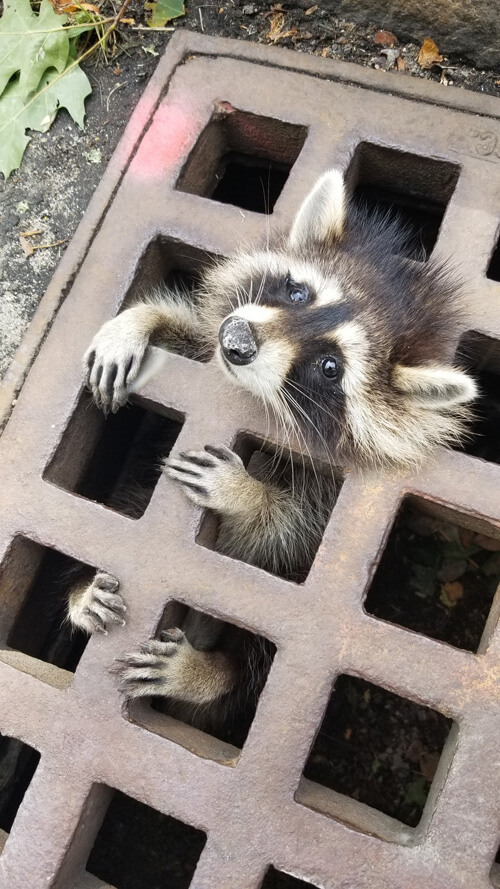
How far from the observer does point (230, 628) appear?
1789 mm

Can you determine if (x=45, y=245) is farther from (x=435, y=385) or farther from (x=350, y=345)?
(x=435, y=385)

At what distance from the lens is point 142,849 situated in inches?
69.6

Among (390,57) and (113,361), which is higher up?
(390,57)

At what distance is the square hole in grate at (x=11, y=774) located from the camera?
1657 millimetres

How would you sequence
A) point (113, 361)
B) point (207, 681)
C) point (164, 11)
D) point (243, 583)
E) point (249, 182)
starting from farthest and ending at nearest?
point (249, 182) → point (164, 11) → point (207, 681) → point (113, 361) → point (243, 583)

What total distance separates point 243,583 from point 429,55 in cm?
128

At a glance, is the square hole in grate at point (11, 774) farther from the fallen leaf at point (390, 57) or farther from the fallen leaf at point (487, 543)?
the fallen leaf at point (390, 57)

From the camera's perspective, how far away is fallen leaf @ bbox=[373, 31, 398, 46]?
5.65 feet

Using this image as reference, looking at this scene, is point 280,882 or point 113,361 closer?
point 113,361

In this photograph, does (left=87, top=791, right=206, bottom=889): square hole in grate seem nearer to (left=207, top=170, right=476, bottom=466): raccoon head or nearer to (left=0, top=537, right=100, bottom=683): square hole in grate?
(left=0, top=537, right=100, bottom=683): square hole in grate

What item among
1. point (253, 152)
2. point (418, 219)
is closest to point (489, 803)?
point (418, 219)

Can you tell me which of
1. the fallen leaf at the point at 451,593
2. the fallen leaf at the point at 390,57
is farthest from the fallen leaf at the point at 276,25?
the fallen leaf at the point at 451,593

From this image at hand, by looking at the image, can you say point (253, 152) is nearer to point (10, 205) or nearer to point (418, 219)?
point (418, 219)

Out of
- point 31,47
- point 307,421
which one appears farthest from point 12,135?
point 307,421
